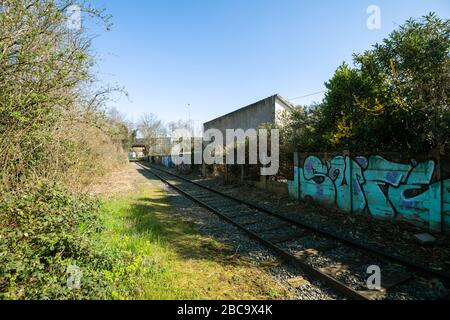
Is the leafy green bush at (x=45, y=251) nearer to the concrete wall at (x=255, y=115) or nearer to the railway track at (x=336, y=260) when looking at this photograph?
the railway track at (x=336, y=260)

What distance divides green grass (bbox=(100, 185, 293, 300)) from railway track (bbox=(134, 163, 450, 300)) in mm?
649

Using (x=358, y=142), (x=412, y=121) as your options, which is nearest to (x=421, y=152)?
(x=412, y=121)

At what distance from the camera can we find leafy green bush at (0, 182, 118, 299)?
9.75 feet

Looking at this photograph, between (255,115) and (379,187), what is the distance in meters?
16.8

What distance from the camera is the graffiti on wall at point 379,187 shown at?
5195 mm

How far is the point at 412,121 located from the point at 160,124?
6346 cm

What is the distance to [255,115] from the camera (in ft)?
73.1

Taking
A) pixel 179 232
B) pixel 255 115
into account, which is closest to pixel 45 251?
pixel 179 232

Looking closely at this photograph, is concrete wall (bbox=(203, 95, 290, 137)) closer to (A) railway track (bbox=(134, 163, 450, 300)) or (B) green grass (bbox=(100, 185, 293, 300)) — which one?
(A) railway track (bbox=(134, 163, 450, 300))

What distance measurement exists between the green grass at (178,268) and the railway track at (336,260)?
0.65m

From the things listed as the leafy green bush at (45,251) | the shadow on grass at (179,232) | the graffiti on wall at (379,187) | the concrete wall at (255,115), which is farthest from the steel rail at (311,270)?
the concrete wall at (255,115)

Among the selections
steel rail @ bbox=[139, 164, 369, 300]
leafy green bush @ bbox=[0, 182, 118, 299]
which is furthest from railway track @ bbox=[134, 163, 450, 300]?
leafy green bush @ bbox=[0, 182, 118, 299]

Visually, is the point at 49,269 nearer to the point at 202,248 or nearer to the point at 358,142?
the point at 202,248
